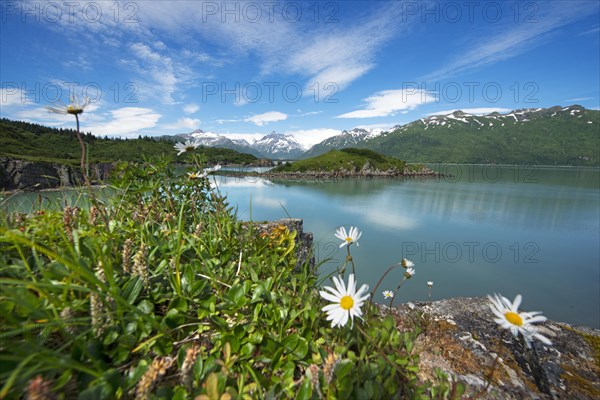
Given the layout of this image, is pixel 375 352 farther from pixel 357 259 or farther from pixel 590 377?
pixel 357 259

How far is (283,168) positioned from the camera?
82.4 m

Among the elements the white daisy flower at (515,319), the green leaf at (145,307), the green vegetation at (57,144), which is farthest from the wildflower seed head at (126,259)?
the green vegetation at (57,144)

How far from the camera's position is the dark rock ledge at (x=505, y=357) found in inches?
66.4

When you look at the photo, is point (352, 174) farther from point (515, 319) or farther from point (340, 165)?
point (515, 319)

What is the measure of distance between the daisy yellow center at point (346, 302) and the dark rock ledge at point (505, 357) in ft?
1.59

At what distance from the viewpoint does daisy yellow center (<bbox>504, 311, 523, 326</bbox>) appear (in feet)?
4.35

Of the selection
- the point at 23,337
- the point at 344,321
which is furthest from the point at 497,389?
the point at 23,337

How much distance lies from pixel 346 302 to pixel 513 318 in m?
0.89

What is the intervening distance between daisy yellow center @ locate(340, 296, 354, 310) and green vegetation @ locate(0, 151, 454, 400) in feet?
0.36

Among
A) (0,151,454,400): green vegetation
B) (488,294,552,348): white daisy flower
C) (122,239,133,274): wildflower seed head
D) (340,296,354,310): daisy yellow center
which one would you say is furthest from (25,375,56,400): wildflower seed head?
(488,294,552,348): white daisy flower

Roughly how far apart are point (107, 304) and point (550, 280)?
2023 centimetres

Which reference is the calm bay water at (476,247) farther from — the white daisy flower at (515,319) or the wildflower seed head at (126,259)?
the white daisy flower at (515,319)

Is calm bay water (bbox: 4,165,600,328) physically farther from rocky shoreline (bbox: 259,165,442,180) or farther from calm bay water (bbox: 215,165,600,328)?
rocky shoreline (bbox: 259,165,442,180)

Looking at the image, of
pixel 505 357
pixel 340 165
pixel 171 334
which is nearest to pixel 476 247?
pixel 505 357
